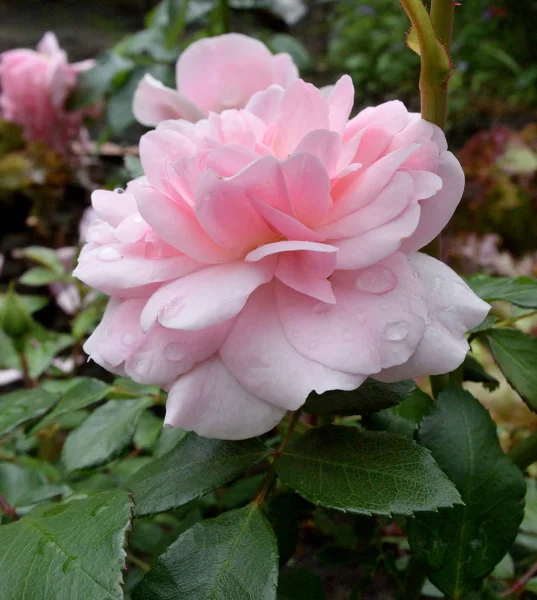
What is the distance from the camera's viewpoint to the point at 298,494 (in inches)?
14.1

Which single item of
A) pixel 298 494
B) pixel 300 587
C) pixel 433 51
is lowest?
pixel 300 587

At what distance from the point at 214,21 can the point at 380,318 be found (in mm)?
1034

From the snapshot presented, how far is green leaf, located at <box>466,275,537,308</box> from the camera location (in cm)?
38

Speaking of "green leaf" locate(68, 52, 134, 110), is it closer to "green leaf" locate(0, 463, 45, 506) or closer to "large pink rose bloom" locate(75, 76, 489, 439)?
"green leaf" locate(0, 463, 45, 506)

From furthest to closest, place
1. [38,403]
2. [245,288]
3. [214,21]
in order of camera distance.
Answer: [214,21] → [38,403] → [245,288]

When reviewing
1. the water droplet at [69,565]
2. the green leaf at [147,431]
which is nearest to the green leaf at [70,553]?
the water droplet at [69,565]

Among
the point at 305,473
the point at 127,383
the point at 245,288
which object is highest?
the point at 245,288

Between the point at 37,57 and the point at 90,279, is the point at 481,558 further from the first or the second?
the point at 37,57

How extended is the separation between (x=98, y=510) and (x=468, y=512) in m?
0.22

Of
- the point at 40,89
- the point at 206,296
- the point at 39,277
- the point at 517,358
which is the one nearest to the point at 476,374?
the point at 517,358

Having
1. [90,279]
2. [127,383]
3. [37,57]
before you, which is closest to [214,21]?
[37,57]

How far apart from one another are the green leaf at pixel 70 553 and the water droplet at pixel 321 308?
5.3 inches

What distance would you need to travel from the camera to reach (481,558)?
359 mm

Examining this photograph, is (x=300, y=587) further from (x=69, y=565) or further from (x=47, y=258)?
(x=47, y=258)
